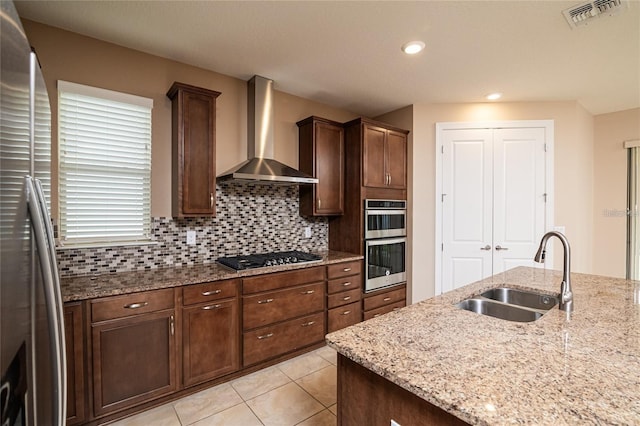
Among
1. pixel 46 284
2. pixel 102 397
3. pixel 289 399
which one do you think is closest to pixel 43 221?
pixel 46 284

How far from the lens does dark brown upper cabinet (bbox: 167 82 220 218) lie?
2.44 meters

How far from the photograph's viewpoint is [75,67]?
2213 millimetres

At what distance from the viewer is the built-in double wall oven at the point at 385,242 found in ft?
11.1

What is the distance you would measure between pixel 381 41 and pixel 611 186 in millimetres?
3909

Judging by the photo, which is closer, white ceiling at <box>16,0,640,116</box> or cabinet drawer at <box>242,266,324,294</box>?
white ceiling at <box>16,0,640,116</box>

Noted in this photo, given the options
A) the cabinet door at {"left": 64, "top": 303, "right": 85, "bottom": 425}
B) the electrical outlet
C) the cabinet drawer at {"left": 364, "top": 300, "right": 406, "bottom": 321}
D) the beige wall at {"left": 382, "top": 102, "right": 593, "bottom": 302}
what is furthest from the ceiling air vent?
the cabinet door at {"left": 64, "top": 303, "right": 85, "bottom": 425}

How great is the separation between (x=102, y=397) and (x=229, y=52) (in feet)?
8.66

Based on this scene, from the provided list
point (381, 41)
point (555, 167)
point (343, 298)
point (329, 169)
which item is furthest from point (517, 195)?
point (381, 41)

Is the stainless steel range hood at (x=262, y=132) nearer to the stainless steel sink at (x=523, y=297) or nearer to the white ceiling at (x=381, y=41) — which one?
the white ceiling at (x=381, y=41)

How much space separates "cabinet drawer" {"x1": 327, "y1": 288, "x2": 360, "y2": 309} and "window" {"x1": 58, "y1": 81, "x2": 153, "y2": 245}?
1.79 metres

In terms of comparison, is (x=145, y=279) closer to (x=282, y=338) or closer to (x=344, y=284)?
(x=282, y=338)

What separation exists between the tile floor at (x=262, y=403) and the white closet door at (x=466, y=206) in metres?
2.03

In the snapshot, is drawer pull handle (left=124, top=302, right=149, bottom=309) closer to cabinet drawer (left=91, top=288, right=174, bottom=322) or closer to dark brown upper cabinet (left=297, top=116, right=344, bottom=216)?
cabinet drawer (left=91, top=288, right=174, bottom=322)

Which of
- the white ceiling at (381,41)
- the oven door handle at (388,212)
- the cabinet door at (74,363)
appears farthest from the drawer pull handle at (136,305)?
the oven door handle at (388,212)
